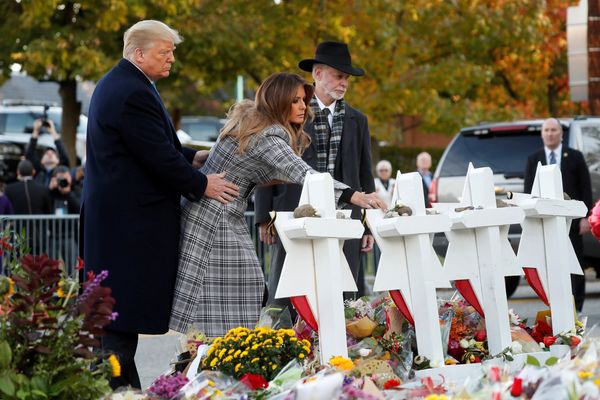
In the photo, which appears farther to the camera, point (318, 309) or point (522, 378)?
point (318, 309)

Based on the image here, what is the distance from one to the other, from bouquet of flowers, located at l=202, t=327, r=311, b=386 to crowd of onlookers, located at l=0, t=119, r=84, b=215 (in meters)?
9.29

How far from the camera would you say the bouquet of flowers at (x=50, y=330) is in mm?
4680

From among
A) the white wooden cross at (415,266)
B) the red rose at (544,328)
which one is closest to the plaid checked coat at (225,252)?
the white wooden cross at (415,266)

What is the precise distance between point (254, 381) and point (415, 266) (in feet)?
3.76

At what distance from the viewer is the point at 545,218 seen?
722 centimetres

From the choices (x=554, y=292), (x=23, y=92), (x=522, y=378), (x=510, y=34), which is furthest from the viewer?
(x=23, y=92)

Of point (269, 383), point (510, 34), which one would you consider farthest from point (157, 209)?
point (510, 34)

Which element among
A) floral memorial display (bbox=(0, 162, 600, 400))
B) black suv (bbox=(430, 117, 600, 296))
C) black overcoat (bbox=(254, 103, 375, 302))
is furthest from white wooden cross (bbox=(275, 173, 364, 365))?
black suv (bbox=(430, 117, 600, 296))

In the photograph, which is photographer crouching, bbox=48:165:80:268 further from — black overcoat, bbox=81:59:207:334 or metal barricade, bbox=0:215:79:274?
black overcoat, bbox=81:59:207:334

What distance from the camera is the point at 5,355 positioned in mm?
4574

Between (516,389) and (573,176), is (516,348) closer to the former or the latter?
(516,389)

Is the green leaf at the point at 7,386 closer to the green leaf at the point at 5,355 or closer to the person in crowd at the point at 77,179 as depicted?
the green leaf at the point at 5,355

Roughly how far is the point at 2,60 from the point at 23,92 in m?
35.5

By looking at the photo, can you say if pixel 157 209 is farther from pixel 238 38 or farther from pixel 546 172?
pixel 238 38
